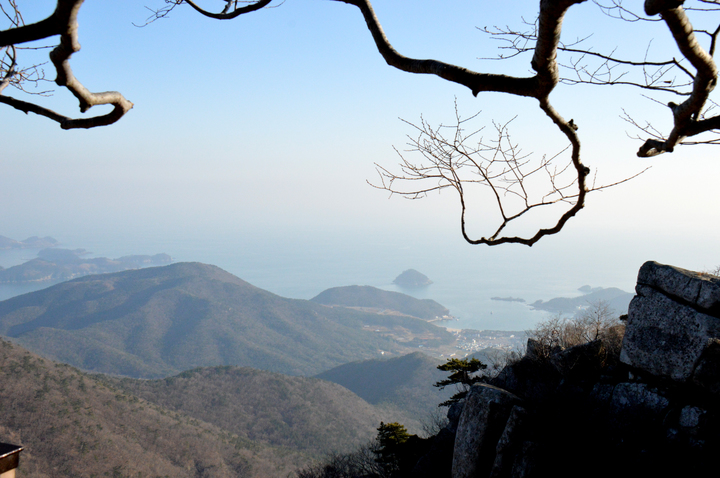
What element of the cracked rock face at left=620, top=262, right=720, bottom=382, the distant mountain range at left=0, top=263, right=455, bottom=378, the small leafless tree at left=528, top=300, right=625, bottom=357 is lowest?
the distant mountain range at left=0, top=263, right=455, bottom=378

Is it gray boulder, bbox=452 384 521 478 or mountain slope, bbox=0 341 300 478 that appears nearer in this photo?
gray boulder, bbox=452 384 521 478

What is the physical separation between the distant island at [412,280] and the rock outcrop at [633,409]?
179179mm

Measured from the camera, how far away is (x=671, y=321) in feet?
23.6

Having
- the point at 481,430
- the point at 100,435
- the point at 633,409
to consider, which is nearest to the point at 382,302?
the point at 100,435

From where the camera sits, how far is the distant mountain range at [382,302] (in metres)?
140

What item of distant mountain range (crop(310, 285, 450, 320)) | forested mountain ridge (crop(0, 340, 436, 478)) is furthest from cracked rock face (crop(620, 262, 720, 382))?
distant mountain range (crop(310, 285, 450, 320))

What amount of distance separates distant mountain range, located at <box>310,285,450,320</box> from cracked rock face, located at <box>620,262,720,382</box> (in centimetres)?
12990

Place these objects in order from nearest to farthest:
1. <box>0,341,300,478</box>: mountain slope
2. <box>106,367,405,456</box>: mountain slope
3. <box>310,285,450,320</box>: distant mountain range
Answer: <box>0,341,300,478</box>: mountain slope < <box>106,367,405,456</box>: mountain slope < <box>310,285,450,320</box>: distant mountain range

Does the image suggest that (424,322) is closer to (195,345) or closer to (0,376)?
(195,345)

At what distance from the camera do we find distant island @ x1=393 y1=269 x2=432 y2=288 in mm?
187500

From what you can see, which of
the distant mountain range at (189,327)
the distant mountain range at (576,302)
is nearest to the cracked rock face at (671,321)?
the distant mountain range at (189,327)

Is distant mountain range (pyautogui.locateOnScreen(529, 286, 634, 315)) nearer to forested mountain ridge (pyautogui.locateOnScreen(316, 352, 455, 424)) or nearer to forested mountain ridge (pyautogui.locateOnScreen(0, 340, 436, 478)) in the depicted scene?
forested mountain ridge (pyautogui.locateOnScreen(316, 352, 455, 424))

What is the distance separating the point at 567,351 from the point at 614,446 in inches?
115

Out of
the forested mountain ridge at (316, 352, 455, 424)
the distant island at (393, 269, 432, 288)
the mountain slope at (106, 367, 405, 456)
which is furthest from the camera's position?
the distant island at (393, 269, 432, 288)
